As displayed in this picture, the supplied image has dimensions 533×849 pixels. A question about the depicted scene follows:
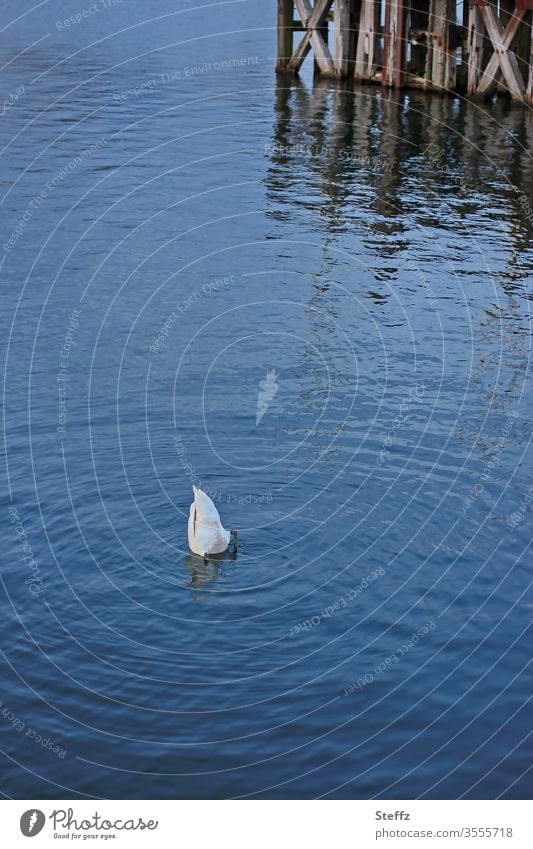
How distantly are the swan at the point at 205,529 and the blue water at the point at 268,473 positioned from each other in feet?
0.80

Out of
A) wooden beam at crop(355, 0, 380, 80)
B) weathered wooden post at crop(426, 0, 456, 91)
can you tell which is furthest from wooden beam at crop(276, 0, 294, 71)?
weathered wooden post at crop(426, 0, 456, 91)

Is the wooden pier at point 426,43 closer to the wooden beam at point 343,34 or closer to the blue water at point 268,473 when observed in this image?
the wooden beam at point 343,34

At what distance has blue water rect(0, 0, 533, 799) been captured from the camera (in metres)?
13.7

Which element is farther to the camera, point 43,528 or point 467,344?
point 467,344

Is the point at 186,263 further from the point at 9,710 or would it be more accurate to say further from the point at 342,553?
the point at 9,710

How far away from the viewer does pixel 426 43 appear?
52.9 m

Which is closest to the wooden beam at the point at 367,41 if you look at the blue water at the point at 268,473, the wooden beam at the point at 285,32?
the wooden beam at the point at 285,32

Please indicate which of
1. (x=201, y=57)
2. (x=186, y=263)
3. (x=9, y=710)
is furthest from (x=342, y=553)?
(x=201, y=57)

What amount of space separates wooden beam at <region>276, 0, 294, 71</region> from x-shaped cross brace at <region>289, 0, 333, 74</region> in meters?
1.06

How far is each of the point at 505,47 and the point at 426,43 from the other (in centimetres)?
604

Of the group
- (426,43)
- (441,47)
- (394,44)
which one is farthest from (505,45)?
(394,44)

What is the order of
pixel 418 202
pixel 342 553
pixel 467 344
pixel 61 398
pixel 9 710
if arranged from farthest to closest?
pixel 418 202
pixel 467 344
pixel 61 398
pixel 342 553
pixel 9 710

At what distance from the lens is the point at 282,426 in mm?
21688

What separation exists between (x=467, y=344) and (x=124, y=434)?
832 cm
